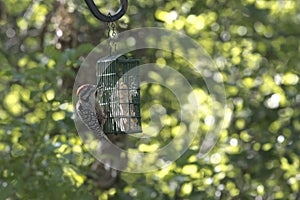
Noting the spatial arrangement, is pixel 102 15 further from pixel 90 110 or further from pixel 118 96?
pixel 118 96

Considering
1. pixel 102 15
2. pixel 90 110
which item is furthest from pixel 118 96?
pixel 102 15

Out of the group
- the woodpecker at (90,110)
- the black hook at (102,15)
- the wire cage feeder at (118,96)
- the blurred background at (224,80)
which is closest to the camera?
the black hook at (102,15)

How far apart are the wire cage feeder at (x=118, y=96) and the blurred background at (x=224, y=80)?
1179 millimetres

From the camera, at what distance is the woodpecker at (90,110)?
293 centimetres

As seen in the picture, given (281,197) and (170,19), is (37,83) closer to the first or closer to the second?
(170,19)

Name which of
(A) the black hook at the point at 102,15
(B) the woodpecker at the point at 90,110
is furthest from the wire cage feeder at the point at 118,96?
(A) the black hook at the point at 102,15

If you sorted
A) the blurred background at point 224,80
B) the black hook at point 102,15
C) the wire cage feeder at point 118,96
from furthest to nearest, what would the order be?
the blurred background at point 224,80
the wire cage feeder at point 118,96
the black hook at point 102,15

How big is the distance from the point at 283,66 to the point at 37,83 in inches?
59.8

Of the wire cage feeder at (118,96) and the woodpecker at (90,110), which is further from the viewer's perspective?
the wire cage feeder at (118,96)

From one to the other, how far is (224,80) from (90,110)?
1.96 metres

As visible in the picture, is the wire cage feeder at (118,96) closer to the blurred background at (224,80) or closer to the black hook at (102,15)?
the black hook at (102,15)

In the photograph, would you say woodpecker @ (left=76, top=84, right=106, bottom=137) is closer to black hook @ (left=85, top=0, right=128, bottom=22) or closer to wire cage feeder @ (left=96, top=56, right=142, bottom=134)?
wire cage feeder @ (left=96, top=56, right=142, bottom=134)

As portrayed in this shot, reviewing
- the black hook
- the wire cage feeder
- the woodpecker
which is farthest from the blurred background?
the black hook

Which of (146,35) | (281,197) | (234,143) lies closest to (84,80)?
(146,35)
